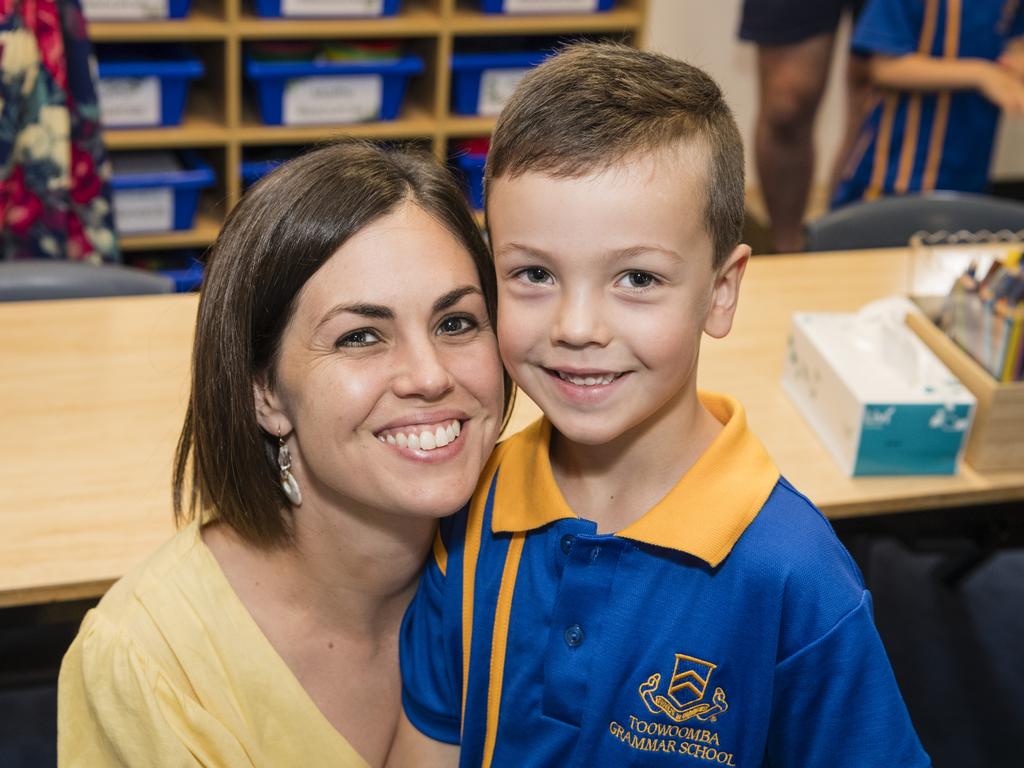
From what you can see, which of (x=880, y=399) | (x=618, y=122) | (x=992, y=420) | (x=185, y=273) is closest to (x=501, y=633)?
(x=618, y=122)

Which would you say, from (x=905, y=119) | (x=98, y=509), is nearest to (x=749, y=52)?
(x=905, y=119)

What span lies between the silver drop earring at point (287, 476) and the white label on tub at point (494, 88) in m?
2.64

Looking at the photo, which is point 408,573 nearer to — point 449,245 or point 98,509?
point 449,245

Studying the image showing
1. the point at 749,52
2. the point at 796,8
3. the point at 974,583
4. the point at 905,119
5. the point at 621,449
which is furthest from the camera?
the point at 749,52

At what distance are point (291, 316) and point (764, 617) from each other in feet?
1.80

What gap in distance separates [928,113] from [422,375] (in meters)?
2.40

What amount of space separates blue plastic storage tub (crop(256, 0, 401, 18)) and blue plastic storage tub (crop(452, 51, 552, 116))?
265 millimetres

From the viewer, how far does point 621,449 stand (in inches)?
50.2

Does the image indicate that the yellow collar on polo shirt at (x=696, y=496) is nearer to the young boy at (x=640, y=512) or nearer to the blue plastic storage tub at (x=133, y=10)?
the young boy at (x=640, y=512)

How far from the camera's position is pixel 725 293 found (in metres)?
1.22

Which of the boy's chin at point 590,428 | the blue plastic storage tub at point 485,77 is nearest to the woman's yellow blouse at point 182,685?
the boy's chin at point 590,428

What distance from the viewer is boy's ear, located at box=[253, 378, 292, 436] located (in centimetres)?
137

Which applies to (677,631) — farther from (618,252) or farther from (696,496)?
(618,252)

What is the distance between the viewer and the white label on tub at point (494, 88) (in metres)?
3.92
